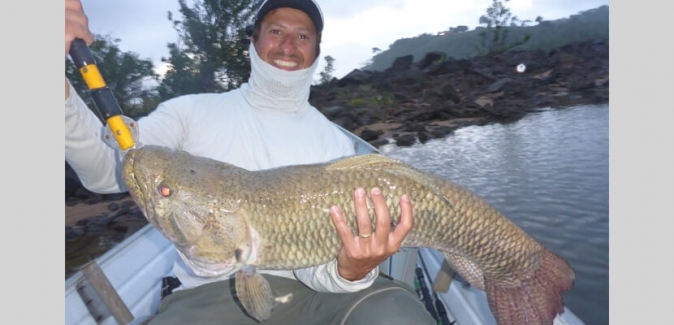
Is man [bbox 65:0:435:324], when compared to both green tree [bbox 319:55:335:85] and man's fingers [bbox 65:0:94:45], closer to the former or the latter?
man's fingers [bbox 65:0:94:45]

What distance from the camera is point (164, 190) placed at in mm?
2020

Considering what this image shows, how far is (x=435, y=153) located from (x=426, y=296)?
10.2 m

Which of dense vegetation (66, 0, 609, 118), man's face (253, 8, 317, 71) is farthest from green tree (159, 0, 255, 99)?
man's face (253, 8, 317, 71)

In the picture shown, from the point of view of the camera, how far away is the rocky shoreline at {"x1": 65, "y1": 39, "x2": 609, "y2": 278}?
10.1 meters

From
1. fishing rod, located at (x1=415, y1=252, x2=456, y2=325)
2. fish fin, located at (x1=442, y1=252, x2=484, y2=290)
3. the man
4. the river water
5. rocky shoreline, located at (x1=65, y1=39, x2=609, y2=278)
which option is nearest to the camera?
the man

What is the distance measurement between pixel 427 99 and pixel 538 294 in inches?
844

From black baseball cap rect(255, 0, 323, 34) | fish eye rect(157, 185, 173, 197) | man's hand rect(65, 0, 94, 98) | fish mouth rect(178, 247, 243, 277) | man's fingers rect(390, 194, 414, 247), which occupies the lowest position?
fish mouth rect(178, 247, 243, 277)

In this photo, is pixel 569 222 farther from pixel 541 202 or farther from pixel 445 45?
pixel 445 45

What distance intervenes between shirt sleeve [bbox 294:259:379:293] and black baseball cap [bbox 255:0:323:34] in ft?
5.36

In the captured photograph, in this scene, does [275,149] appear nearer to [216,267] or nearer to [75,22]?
[216,267]

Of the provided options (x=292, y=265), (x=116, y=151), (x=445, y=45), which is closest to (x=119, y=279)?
(x=116, y=151)

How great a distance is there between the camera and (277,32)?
121 inches

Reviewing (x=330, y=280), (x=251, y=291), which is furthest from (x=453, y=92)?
(x=251, y=291)

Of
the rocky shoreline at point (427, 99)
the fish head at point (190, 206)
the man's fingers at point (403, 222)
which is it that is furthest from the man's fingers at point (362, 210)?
the rocky shoreline at point (427, 99)
